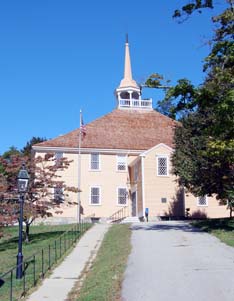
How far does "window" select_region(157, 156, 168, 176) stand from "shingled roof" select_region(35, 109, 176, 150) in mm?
2788

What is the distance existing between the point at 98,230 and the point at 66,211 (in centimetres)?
1203

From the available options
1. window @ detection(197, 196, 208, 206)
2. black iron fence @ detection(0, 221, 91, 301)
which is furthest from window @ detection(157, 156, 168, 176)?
black iron fence @ detection(0, 221, 91, 301)

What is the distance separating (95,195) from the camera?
39.9 m

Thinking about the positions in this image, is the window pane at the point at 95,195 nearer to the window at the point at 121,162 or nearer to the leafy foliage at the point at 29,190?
the window at the point at 121,162

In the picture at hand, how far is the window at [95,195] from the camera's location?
130 ft

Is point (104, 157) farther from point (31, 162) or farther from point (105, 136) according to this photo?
point (31, 162)

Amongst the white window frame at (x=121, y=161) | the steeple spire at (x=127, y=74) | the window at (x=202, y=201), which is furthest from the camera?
the steeple spire at (x=127, y=74)

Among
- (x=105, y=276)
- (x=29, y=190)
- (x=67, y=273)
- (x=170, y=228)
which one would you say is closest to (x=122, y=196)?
(x=170, y=228)

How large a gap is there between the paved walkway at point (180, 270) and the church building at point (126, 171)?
17319mm

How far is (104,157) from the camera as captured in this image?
40.5 meters

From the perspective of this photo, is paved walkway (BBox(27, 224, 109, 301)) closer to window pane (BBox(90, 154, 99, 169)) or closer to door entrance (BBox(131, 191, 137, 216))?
door entrance (BBox(131, 191, 137, 216))

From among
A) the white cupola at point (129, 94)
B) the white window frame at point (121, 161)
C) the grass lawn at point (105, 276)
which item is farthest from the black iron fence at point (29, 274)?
the white cupola at point (129, 94)

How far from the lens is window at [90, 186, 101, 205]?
1563 inches

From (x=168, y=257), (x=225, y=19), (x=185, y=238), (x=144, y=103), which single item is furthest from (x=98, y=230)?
(x=144, y=103)
